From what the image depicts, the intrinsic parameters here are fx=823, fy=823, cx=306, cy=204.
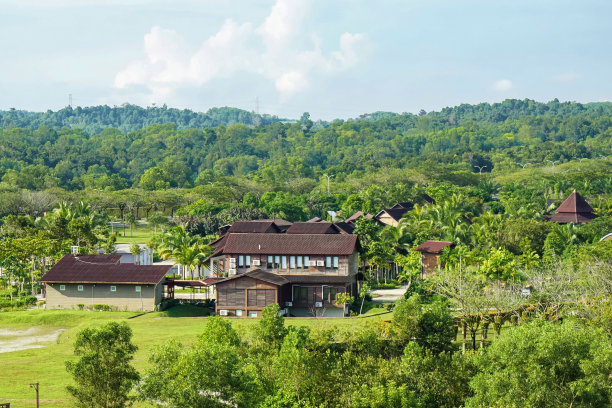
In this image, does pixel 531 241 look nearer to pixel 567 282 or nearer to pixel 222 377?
pixel 567 282

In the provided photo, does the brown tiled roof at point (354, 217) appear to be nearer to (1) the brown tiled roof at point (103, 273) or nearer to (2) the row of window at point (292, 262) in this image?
(2) the row of window at point (292, 262)

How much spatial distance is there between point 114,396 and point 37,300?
103 feet

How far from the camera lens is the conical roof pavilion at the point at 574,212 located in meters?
82.9

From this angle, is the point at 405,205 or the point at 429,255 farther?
the point at 405,205

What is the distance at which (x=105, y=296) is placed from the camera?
5497 cm

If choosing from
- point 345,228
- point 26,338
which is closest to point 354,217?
point 345,228

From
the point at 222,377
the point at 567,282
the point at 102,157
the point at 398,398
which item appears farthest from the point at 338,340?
the point at 102,157

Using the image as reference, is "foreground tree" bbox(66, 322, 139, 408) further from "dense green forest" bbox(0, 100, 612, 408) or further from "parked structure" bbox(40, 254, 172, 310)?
"parked structure" bbox(40, 254, 172, 310)

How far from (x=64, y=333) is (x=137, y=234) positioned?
50.2 m

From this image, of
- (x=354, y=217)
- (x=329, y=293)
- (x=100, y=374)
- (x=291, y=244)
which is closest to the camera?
(x=100, y=374)

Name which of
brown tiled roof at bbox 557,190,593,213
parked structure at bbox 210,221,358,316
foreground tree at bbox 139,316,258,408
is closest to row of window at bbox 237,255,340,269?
parked structure at bbox 210,221,358,316

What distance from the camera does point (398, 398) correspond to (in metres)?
29.1

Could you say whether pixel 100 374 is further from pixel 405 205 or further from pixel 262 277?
pixel 405 205

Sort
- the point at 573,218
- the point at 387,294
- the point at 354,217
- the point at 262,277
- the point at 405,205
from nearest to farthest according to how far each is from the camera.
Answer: the point at 262,277 → the point at 387,294 → the point at 573,218 → the point at 354,217 → the point at 405,205
